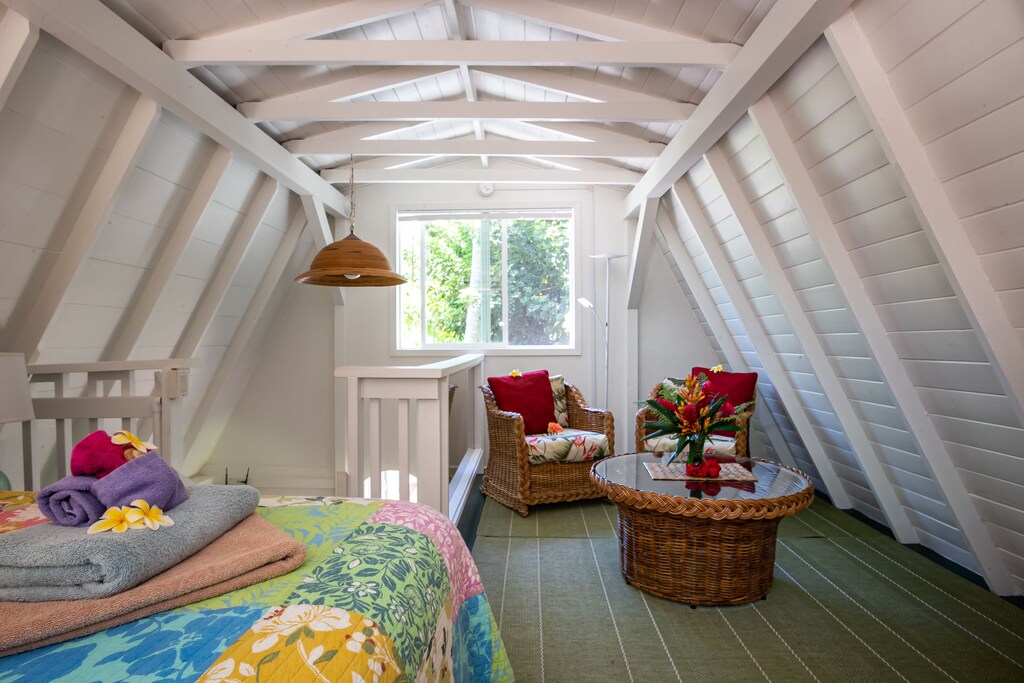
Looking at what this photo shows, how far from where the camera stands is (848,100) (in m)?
2.08

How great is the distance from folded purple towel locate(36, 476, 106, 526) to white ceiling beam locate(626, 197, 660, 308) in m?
3.69

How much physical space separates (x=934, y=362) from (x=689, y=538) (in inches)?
45.4

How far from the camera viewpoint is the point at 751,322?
3738 mm

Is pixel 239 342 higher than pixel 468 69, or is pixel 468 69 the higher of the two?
pixel 468 69

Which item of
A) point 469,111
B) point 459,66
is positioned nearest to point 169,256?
point 469,111

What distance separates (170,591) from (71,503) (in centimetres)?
33

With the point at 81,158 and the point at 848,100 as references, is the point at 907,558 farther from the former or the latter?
the point at 81,158

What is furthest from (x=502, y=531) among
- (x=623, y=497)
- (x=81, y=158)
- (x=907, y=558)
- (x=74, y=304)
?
(x=81, y=158)

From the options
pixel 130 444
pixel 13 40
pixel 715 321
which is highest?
pixel 13 40

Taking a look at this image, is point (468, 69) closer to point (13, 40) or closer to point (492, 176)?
point (492, 176)

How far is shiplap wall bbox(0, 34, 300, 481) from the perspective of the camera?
2.26 meters

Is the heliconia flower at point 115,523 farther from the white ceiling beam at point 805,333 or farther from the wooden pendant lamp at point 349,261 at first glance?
the white ceiling beam at point 805,333

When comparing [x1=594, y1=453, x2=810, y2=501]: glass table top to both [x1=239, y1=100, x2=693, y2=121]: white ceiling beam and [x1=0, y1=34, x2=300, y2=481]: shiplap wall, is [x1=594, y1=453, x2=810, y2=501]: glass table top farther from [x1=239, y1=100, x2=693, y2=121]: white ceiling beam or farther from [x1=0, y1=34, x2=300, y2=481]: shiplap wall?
[x1=0, y1=34, x2=300, y2=481]: shiplap wall

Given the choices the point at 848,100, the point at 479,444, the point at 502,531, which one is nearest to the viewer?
the point at 848,100
